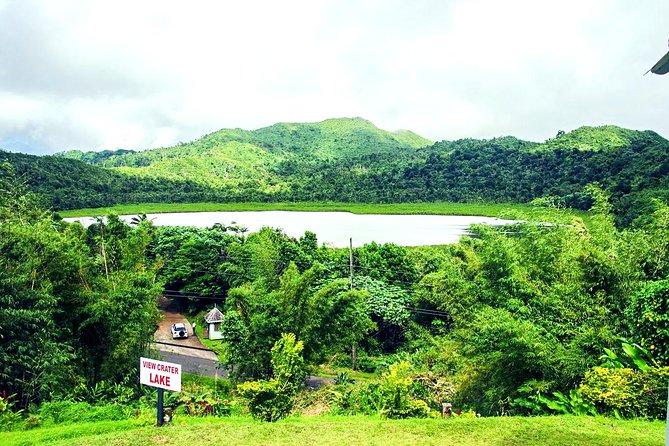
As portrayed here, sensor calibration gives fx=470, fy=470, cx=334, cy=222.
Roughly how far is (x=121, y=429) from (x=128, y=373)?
18.7 feet

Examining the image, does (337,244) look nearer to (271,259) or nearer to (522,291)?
(271,259)

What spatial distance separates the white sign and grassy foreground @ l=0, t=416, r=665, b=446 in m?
0.71

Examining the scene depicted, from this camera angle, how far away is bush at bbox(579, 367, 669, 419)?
23.1 ft

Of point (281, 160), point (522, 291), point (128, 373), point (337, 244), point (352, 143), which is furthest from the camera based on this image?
point (352, 143)

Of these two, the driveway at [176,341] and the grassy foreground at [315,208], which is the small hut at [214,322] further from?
the grassy foreground at [315,208]

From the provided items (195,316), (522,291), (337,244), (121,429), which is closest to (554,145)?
(337,244)

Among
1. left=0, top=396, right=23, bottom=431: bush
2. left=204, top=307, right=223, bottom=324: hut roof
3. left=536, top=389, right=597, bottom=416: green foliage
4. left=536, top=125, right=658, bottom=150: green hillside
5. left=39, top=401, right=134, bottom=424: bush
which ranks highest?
left=536, top=125, right=658, bottom=150: green hillside

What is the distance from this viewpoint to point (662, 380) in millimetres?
7020

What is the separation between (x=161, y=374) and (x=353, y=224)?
3782cm

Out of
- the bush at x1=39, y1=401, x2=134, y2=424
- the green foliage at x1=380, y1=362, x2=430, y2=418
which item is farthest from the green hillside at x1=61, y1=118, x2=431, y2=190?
the green foliage at x1=380, y1=362, x2=430, y2=418

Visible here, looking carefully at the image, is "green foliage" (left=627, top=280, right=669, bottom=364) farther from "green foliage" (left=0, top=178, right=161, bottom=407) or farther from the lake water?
the lake water

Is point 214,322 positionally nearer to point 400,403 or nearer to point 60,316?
point 60,316

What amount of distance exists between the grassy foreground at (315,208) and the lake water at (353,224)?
1.58m

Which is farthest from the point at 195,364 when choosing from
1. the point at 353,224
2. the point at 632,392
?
the point at 353,224
